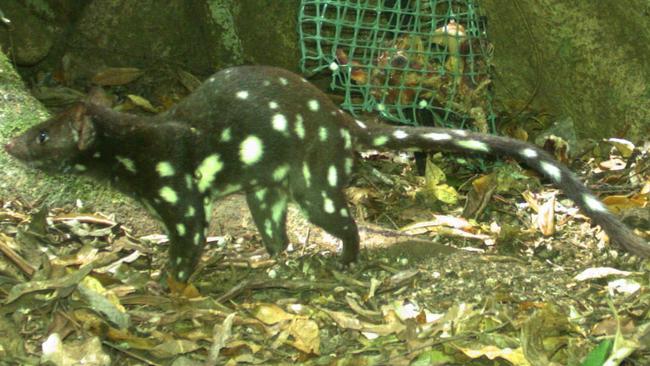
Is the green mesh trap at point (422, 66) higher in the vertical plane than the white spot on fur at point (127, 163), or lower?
higher

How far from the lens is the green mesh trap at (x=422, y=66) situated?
557 centimetres

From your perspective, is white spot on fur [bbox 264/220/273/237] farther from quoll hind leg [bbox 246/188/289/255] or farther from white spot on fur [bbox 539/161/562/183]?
white spot on fur [bbox 539/161/562/183]

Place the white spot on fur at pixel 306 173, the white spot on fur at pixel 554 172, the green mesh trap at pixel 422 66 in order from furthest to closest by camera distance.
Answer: the green mesh trap at pixel 422 66, the white spot on fur at pixel 306 173, the white spot on fur at pixel 554 172

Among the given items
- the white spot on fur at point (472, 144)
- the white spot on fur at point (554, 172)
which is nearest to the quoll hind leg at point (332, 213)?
the white spot on fur at point (472, 144)

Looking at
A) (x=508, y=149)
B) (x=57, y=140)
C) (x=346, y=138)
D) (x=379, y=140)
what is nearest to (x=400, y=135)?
(x=379, y=140)

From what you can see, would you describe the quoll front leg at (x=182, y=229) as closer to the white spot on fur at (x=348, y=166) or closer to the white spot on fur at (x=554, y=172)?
the white spot on fur at (x=348, y=166)

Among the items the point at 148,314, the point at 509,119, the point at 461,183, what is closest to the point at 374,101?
the point at 461,183

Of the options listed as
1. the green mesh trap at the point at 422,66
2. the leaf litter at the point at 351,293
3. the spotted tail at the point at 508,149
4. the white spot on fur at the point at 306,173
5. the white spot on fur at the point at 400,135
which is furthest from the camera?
the green mesh trap at the point at 422,66

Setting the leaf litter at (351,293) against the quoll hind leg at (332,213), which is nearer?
the leaf litter at (351,293)

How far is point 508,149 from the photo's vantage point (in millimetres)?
4461

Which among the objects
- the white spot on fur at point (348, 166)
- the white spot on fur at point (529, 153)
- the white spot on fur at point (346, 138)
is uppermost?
the white spot on fur at point (529, 153)

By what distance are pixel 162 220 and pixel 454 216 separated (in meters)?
1.75

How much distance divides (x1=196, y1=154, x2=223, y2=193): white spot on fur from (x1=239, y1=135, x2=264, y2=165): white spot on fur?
11cm

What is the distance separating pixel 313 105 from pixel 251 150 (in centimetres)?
36
